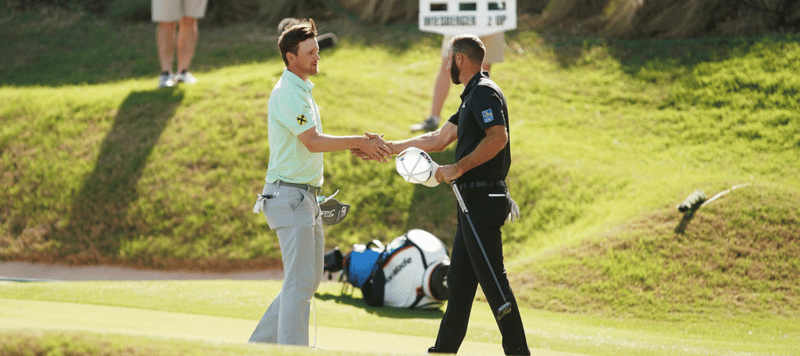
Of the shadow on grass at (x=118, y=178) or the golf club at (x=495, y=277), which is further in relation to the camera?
the shadow on grass at (x=118, y=178)

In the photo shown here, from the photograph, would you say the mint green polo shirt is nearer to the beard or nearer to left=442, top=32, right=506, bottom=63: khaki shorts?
the beard

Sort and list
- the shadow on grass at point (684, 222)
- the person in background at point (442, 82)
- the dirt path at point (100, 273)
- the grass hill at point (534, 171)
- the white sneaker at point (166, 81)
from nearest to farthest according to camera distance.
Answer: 1. the grass hill at point (534, 171)
2. the shadow on grass at point (684, 222)
3. the dirt path at point (100, 273)
4. the person in background at point (442, 82)
5. the white sneaker at point (166, 81)

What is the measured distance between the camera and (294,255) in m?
4.28

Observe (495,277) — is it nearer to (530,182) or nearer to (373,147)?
(373,147)

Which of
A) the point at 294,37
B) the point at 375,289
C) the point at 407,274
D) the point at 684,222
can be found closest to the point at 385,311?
the point at 375,289

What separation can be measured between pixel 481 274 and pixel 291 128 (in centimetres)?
136

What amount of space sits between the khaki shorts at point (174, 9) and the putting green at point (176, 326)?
22.0 ft

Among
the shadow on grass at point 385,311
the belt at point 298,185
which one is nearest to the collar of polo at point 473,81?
the belt at point 298,185

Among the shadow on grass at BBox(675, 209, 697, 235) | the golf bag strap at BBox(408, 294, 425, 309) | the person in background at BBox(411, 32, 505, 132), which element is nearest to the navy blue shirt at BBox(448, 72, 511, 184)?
the golf bag strap at BBox(408, 294, 425, 309)

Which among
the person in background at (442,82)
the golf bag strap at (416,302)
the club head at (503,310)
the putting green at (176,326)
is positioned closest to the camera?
the club head at (503,310)

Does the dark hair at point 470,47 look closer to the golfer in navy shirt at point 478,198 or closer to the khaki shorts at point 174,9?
the golfer in navy shirt at point 478,198

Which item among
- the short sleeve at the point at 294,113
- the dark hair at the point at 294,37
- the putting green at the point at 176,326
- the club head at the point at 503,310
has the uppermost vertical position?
the dark hair at the point at 294,37

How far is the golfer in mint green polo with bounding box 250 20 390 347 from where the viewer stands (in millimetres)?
4277

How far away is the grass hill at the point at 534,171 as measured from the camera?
318 inches
